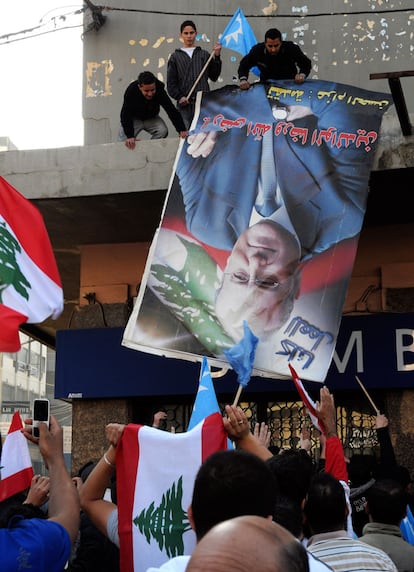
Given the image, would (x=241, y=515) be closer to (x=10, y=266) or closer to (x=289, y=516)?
(x=289, y=516)

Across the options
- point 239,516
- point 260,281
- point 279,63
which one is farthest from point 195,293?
point 239,516

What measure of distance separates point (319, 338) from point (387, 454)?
6.17 ft

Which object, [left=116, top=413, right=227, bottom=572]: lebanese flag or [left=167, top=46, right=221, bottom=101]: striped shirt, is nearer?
[left=116, top=413, right=227, bottom=572]: lebanese flag

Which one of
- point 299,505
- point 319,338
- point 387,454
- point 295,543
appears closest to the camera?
point 295,543

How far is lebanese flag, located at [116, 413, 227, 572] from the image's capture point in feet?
14.3

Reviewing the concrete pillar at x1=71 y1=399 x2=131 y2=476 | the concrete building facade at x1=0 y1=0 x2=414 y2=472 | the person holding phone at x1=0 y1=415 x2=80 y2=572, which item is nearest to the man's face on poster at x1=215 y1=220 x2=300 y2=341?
the concrete building facade at x1=0 y1=0 x2=414 y2=472

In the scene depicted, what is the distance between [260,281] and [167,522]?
4.61m

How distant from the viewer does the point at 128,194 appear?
1099 cm

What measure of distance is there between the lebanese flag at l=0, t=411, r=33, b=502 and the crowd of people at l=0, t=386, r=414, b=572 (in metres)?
0.11

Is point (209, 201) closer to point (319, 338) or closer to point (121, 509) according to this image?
point (319, 338)

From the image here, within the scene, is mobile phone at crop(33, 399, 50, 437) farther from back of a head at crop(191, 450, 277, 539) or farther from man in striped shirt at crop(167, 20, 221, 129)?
man in striped shirt at crop(167, 20, 221, 129)

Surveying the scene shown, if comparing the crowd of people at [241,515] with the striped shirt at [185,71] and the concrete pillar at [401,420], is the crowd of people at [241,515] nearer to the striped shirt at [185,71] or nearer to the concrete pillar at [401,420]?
the concrete pillar at [401,420]

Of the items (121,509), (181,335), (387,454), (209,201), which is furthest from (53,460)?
(209,201)

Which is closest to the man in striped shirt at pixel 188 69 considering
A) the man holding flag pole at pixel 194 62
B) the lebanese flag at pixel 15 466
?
the man holding flag pole at pixel 194 62
